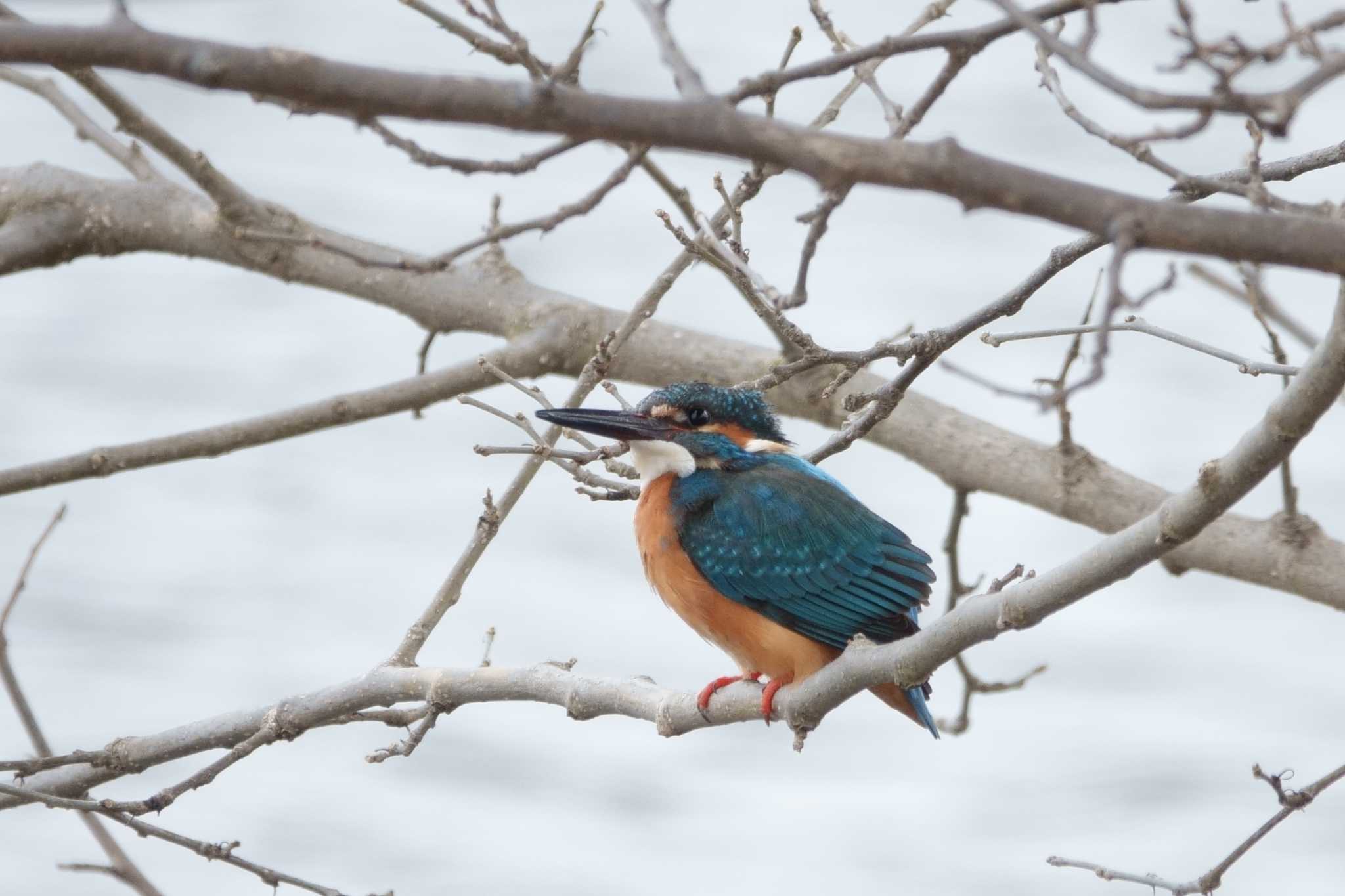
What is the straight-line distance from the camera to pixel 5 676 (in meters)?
2.47

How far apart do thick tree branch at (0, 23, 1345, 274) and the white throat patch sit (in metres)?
2.20

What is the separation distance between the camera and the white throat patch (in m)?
3.44

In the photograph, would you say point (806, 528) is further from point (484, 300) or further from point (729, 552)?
point (484, 300)

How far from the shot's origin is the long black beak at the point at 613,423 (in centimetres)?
296

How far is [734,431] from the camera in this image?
3578 millimetres

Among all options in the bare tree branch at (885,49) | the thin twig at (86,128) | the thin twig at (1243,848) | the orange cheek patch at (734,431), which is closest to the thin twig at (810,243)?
the bare tree branch at (885,49)

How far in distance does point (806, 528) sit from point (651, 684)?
26.4 inches

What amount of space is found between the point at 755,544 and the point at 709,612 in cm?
17

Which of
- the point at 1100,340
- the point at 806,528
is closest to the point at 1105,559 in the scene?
the point at 1100,340

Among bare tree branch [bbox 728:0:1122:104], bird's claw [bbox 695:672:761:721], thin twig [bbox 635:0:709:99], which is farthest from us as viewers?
bird's claw [bbox 695:672:761:721]

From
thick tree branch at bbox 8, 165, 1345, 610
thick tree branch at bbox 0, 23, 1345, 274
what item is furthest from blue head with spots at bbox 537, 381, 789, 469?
thick tree branch at bbox 0, 23, 1345, 274

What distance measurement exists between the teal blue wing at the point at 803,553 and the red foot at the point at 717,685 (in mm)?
136

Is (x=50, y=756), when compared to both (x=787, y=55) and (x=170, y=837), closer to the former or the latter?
(x=170, y=837)

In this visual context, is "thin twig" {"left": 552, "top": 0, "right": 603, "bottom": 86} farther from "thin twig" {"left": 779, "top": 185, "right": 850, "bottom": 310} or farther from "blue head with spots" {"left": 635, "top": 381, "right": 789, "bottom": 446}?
"blue head with spots" {"left": 635, "top": 381, "right": 789, "bottom": 446}
